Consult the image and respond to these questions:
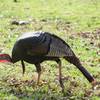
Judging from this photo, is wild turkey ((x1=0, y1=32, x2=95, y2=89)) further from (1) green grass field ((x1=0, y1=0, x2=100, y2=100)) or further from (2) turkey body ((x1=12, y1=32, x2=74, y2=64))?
(1) green grass field ((x1=0, y1=0, x2=100, y2=100))

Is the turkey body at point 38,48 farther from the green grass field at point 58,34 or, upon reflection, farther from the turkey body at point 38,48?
the green grass field at point 58,34

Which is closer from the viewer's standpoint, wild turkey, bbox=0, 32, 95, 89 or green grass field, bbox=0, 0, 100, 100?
wild turkey, bbox=0, 32, 95, 89

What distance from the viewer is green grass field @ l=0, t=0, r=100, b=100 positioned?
27.9 feet

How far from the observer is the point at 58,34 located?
1438cm

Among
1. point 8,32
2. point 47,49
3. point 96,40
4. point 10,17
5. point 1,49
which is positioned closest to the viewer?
point 47,49

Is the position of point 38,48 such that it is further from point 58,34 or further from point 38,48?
point 58,34

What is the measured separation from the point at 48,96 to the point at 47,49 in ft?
2.69

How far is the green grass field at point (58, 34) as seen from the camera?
8.51 metres

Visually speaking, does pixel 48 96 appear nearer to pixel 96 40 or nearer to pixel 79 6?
pixel 96 40

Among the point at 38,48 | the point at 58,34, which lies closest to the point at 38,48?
the point at 38,48

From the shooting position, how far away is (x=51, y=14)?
1830 centimetres

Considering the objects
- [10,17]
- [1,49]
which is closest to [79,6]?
[10,17]

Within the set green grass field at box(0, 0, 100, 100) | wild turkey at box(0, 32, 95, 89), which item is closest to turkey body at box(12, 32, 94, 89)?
wild turkey at box(0, 32, 95, 89)

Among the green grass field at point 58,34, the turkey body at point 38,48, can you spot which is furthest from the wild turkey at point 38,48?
the green grass field at point 58,34
